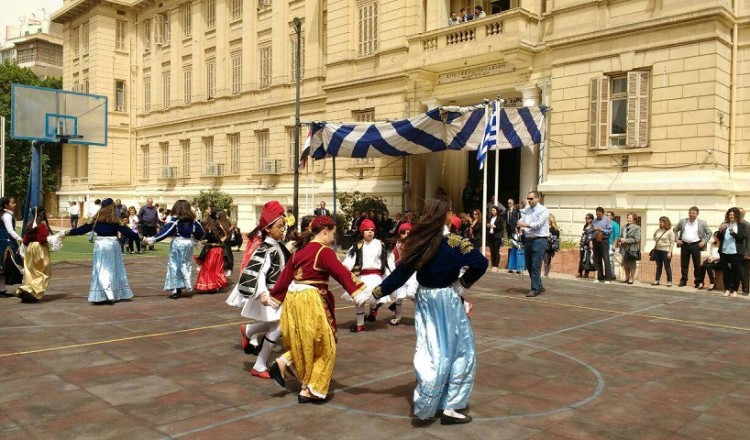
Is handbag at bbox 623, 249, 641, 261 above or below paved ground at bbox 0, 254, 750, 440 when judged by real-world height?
above

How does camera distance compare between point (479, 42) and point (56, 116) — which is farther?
point (479, 42)

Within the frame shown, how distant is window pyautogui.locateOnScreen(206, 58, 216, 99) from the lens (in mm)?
33816

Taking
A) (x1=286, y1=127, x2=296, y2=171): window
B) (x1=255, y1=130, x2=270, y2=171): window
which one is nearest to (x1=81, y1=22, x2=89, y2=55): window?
(x1=255, y1=130, x2=270, y2=171): window

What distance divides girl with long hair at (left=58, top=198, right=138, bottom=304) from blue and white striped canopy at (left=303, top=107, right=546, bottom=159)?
10176 millimetres

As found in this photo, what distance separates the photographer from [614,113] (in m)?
17.9

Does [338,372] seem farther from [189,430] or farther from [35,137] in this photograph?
[35,137]

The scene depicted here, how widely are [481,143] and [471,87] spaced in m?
5.14

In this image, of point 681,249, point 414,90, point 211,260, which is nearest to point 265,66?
point 414,90

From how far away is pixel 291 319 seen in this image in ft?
17.7

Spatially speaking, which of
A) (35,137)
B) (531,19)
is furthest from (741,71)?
(35,137)

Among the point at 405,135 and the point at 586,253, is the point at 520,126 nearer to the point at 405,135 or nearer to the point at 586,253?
the point at 405,135

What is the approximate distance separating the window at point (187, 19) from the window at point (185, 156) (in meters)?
6.11

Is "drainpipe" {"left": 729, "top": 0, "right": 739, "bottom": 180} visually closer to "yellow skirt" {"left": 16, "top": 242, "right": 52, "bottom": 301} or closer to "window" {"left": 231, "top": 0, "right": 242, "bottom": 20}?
"yellow skirt" {"left": 16, "top": 242, "right": 52, "bottom": 301}

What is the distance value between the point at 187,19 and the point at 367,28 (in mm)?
15257
